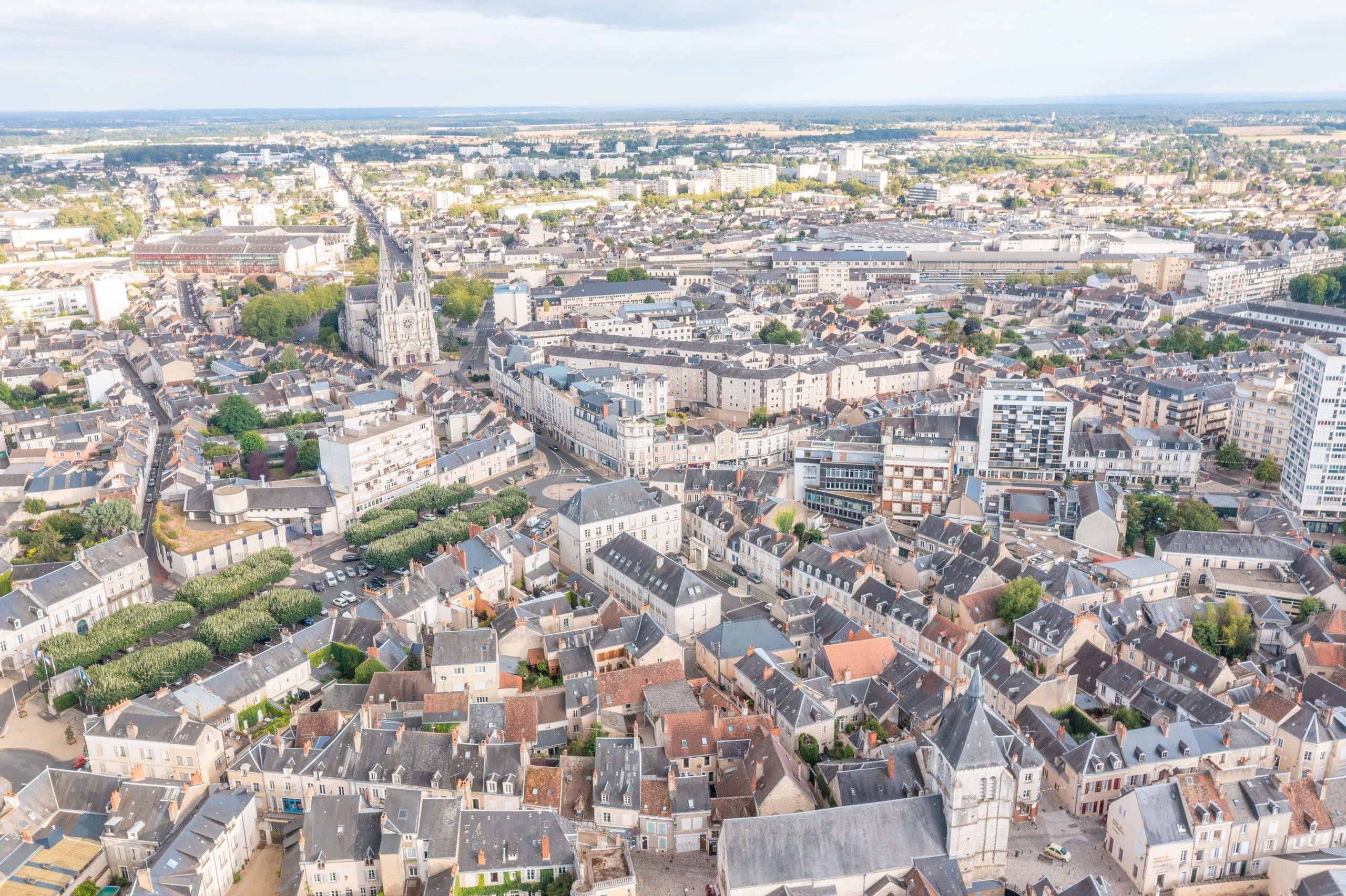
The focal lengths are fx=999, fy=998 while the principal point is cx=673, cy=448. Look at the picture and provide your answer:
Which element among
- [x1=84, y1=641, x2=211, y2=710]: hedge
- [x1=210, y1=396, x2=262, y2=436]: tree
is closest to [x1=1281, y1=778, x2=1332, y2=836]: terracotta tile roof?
[x1=84, y1=641, x2=211, y2=710]: hedge

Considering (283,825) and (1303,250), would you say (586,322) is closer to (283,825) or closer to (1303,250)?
(283,825)

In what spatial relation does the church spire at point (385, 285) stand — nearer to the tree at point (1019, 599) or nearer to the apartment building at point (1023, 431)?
the apartment building at point (1023, 431)

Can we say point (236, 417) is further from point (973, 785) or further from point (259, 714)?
point (973, 785)

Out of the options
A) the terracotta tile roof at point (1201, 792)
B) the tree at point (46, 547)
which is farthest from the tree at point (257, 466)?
the terracotta tile roof at point (1201, 792)

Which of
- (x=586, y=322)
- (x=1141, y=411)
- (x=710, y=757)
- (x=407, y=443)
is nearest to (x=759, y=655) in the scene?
(x=710, y=757)

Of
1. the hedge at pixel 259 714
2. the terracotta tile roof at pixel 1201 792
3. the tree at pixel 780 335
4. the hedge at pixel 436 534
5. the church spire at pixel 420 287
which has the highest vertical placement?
the church spire at pixel 420 287

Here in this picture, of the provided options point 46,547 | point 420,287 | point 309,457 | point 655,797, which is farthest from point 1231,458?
point 46,547
